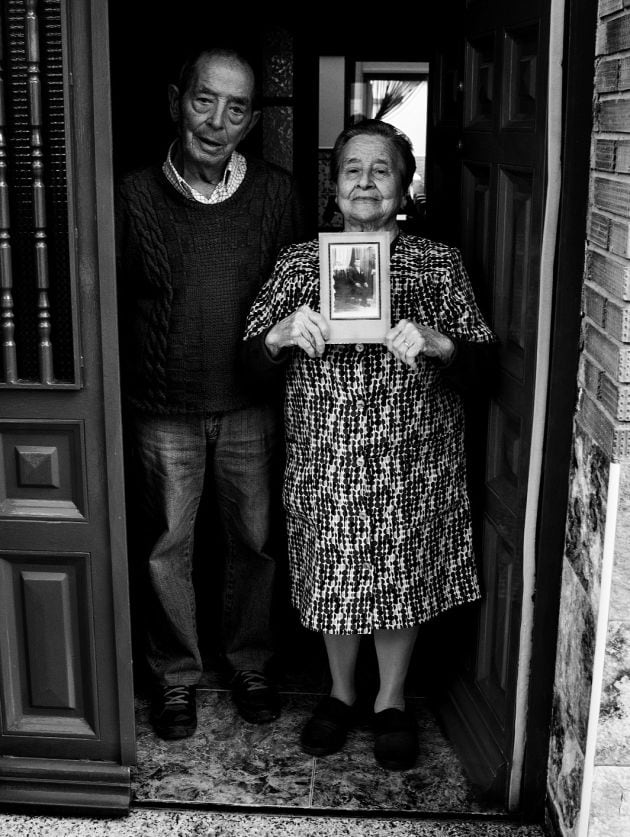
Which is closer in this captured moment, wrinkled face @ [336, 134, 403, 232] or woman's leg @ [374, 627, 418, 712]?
wrinkled face @ [336, 134, 403, 232]

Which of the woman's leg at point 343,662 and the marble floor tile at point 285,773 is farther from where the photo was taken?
the woman's leg at point 343,662

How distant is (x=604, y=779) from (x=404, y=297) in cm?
121

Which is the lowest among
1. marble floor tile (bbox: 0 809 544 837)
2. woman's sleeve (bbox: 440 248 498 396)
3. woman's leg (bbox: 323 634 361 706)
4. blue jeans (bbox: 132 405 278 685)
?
marble floor tile (bbox: 0 809 544 837)

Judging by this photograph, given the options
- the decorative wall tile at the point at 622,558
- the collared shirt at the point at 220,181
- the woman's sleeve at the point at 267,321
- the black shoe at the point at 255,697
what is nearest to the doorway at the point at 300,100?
the black shoe at the point at 255,697

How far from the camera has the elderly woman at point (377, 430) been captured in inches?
98.7

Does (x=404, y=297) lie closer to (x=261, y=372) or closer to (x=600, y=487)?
(x=261, y=372)

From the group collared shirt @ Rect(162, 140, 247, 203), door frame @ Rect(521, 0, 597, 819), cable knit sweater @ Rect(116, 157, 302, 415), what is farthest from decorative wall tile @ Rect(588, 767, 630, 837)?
collared shirt @ Rect(162, 140, 247, 203)

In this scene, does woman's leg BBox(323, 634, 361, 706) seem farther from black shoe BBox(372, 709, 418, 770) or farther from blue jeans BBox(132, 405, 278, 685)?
blue jeans BBox(132, 405, 278, 685)

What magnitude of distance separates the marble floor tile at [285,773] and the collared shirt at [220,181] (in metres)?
1.51

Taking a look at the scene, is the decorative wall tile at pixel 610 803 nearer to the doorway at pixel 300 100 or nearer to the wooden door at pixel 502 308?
the wooden door at pixel 502 308

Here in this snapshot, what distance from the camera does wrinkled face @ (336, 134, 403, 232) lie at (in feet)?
8.21

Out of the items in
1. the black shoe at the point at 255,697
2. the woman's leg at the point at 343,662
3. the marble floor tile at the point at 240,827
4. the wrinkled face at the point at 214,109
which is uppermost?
the wrinkled face at the point at 214,109

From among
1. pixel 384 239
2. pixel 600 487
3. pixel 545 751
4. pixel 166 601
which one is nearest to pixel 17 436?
pixel 166 601

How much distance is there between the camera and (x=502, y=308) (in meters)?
2.52
